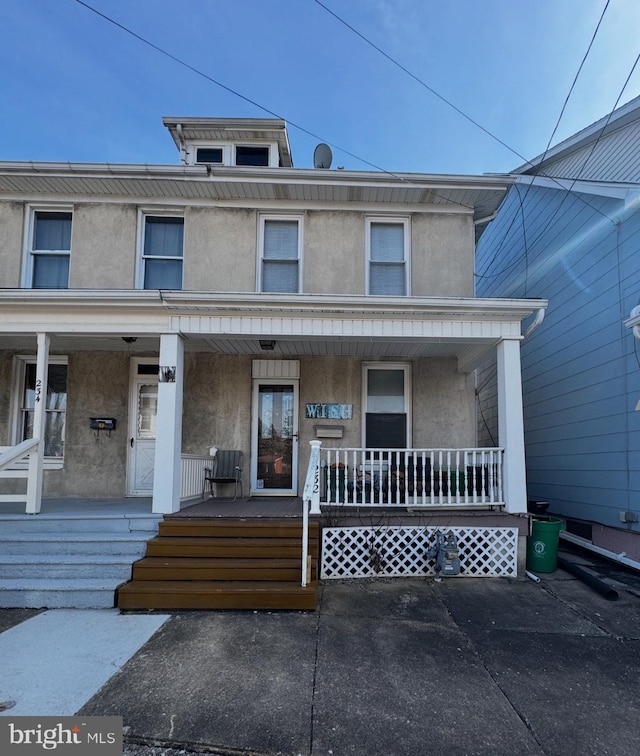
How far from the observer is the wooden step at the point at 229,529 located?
5.31 m

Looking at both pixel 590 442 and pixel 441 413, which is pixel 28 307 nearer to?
pixel 441 413

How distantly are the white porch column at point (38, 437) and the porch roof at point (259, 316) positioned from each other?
1.07 ft

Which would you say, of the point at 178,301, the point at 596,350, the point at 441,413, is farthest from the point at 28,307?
the point at 596,350

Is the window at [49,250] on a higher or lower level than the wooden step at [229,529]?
higher

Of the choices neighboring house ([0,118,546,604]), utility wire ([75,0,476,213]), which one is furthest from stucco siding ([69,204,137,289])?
utility wire ([75,0,476,213])

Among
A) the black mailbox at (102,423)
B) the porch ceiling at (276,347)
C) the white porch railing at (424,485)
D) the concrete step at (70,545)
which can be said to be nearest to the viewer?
the concrete step at (70,545)

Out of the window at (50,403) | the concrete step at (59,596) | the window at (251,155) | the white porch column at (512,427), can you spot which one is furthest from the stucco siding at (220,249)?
the concrete step at (59,596)

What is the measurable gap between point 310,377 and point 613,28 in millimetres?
6267

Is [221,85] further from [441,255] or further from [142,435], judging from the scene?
[142,435]

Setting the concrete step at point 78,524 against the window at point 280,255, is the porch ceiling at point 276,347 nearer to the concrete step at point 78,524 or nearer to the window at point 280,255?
the window at point 280,255

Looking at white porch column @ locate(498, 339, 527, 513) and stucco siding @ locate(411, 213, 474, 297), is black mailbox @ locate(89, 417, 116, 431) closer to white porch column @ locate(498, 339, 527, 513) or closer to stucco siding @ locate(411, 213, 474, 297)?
stucco siding @ locate(411, 213, 474, 297)

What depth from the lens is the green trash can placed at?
5.84 metres

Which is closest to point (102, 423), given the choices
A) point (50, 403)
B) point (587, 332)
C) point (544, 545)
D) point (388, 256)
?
point (50, 403)

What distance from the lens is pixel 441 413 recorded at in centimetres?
748
